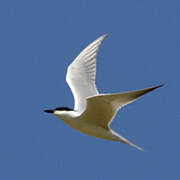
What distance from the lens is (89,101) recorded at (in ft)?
25.0

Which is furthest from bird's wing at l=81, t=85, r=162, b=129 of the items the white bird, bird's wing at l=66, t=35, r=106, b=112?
bird's wing at l=66, t=35, r=106, b=112

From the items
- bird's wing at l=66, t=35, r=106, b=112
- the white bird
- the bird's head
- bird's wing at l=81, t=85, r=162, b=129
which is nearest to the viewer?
bird's wing at l=81, t=85, r=162, b=129

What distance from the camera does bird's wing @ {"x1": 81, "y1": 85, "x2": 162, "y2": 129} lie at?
7.17m

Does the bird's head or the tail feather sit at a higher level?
the tail feather

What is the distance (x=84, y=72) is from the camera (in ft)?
33.2

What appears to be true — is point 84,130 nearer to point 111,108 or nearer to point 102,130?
point 102,130

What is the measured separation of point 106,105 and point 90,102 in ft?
0.79

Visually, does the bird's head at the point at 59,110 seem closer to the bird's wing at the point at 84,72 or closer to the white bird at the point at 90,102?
the white bird at the point at 90,102

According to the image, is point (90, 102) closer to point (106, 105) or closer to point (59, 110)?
point (106, 105)

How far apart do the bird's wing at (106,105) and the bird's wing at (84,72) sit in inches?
49.2

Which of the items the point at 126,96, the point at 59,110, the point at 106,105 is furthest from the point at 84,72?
the point at 126,96

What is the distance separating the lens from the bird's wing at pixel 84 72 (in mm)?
9711

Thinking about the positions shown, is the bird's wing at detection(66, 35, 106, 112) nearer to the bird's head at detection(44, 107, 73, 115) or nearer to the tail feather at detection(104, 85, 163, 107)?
the bird's head at detection(44, 107, 73, 115)

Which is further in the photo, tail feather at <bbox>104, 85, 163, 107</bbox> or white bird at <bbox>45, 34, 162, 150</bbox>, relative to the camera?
white bird at <bbox>45, 34, 162, 150</bbox>
